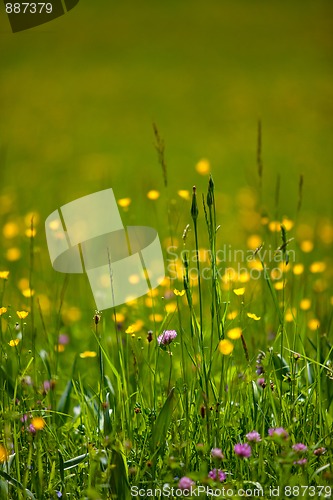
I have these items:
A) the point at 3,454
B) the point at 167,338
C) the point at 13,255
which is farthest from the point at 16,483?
the point at 13,255

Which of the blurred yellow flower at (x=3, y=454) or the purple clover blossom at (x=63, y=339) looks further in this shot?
the purple clover blossom at (x=63, y=339)

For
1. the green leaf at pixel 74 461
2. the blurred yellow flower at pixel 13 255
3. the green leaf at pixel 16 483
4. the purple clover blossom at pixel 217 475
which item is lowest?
the blurred yellow flower at pixel 13 255

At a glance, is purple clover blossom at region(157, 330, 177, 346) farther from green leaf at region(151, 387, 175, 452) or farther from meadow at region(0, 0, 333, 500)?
green leaf at region(151, 387, 175, 452)

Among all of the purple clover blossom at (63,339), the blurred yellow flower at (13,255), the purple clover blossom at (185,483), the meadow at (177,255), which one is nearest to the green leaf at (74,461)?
the meadow at (177,255)

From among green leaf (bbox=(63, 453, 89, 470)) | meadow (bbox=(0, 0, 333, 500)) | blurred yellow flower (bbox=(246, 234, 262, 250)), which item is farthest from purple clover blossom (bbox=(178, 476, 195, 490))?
blurred yellow flower (bbox=(246, 234, 262, 250))

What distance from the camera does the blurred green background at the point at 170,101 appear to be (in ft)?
16.3

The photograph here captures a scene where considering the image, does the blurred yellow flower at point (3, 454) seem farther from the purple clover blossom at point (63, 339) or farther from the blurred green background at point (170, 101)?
the blurred green background at point (170, 101)

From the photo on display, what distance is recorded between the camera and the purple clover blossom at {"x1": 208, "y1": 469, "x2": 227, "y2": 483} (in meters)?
1.40

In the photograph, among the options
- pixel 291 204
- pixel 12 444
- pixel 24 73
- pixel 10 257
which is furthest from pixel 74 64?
pixel 12 444

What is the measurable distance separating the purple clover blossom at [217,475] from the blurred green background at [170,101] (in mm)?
2481

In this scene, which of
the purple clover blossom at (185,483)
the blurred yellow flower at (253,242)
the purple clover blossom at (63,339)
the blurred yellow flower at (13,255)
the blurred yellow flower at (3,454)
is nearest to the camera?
the purple clover blossom at (185,483)

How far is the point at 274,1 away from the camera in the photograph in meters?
6.05

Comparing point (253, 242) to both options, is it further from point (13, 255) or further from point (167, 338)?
point (167, 338)

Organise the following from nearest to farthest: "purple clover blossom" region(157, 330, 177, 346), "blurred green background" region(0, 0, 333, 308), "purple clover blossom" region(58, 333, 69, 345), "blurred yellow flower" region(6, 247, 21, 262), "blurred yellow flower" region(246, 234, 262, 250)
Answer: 1. "purple clover blossom" region(157, 330, 177, 346)
2. "purple clover blossom" region(58, 333, 69, 345)
3. "blurred yellow flower" region(6, 247, 21, 262)
4. "blurred yellow flower" region(246, 234, 262, 250)
5. "blurred green background" region(0, 0, 333, 308)
